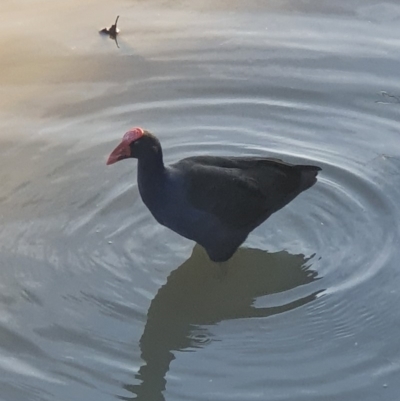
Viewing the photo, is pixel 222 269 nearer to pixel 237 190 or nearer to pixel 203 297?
pixel 203 297

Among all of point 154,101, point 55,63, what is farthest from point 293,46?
point 55,63

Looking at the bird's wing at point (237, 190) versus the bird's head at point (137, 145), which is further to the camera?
the bird's wing at point (237, 190)

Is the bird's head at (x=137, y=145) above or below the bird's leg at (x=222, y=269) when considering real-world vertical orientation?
above

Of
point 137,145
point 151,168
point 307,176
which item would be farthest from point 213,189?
point 307,176

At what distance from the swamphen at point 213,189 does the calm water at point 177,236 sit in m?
0.24

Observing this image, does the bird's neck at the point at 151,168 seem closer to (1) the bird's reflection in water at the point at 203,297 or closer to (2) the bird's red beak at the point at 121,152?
(2) the bird's red beak at the point at 121,152

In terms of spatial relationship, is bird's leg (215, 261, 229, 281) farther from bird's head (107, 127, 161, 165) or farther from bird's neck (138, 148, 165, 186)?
bird's head (107, 127, 161, 165)

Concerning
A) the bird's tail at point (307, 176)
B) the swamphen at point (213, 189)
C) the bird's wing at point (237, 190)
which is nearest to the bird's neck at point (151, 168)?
the swamphen at point (213, 189)

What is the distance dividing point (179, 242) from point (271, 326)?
87 centimetres

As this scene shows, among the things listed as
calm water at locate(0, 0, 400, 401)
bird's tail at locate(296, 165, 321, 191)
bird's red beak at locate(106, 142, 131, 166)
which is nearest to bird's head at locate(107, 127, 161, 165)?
bird's red beak at locate(106, 142, 131, 166)

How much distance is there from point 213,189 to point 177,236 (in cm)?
52

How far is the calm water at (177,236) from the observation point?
13.8 ft

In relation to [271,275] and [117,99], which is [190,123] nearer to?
[117,99]

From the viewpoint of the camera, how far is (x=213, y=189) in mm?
4695
